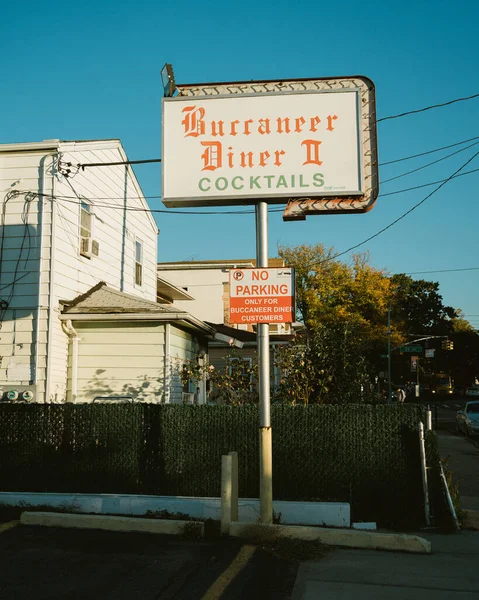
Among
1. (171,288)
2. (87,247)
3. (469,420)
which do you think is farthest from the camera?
(469,420)

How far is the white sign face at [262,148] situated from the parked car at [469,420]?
21.6 m

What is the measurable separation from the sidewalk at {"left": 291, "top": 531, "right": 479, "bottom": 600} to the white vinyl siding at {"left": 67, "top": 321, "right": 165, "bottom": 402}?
7.29 meters

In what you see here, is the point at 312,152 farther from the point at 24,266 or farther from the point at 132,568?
the point at 24,266

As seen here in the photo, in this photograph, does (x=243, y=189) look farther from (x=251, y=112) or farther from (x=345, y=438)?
(x=345, y=438)

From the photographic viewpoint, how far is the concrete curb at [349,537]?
7.54 m

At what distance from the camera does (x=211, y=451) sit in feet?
32.2

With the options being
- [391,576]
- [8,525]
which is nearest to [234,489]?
[391,576]

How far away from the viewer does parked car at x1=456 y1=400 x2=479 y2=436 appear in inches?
1064

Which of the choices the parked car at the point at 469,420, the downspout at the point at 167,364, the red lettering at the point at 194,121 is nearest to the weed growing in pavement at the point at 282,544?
the red lettering at the point at 194,121

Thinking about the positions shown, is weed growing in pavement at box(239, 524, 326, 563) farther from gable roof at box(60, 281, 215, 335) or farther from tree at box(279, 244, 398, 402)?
tree at box(279, 244, 398, 402)

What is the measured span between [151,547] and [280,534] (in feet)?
5.06

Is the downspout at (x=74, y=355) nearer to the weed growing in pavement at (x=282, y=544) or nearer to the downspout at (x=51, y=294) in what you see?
the downspout at (x=51, y=294)

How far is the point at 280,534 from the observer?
7.61m

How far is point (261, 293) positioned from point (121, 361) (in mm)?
6965
